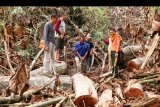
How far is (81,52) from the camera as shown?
34.7ft

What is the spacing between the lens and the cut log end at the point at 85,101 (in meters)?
6.05

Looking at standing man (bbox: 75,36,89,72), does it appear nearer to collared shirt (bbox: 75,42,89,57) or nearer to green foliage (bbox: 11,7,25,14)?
collared shirt (bbox: 75,42,89,57)

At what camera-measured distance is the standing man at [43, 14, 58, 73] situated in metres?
8.62

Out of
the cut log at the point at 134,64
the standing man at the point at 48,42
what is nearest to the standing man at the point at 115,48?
the cut log at the point at 134,64

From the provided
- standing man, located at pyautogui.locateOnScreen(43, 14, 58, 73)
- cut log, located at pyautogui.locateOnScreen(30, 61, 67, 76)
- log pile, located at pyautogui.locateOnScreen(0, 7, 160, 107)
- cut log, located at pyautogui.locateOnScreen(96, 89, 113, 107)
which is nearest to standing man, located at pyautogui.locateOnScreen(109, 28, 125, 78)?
log pile, located at pyautogui.locateOnScreen(0, 7, 160, 107)

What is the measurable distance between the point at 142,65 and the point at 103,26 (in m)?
4.92

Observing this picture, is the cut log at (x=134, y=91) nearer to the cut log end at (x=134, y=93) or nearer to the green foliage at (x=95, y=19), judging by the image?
the cut log end at (x=134, y=93)

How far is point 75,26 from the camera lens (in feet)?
45.3

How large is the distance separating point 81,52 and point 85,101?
4544mm

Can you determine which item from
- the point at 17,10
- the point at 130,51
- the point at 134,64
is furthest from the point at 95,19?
the point at 134,64

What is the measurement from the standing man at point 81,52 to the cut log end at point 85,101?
431 cm

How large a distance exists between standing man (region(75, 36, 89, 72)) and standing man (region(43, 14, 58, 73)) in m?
1.49

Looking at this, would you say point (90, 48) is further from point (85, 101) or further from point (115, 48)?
point (85, 101)
